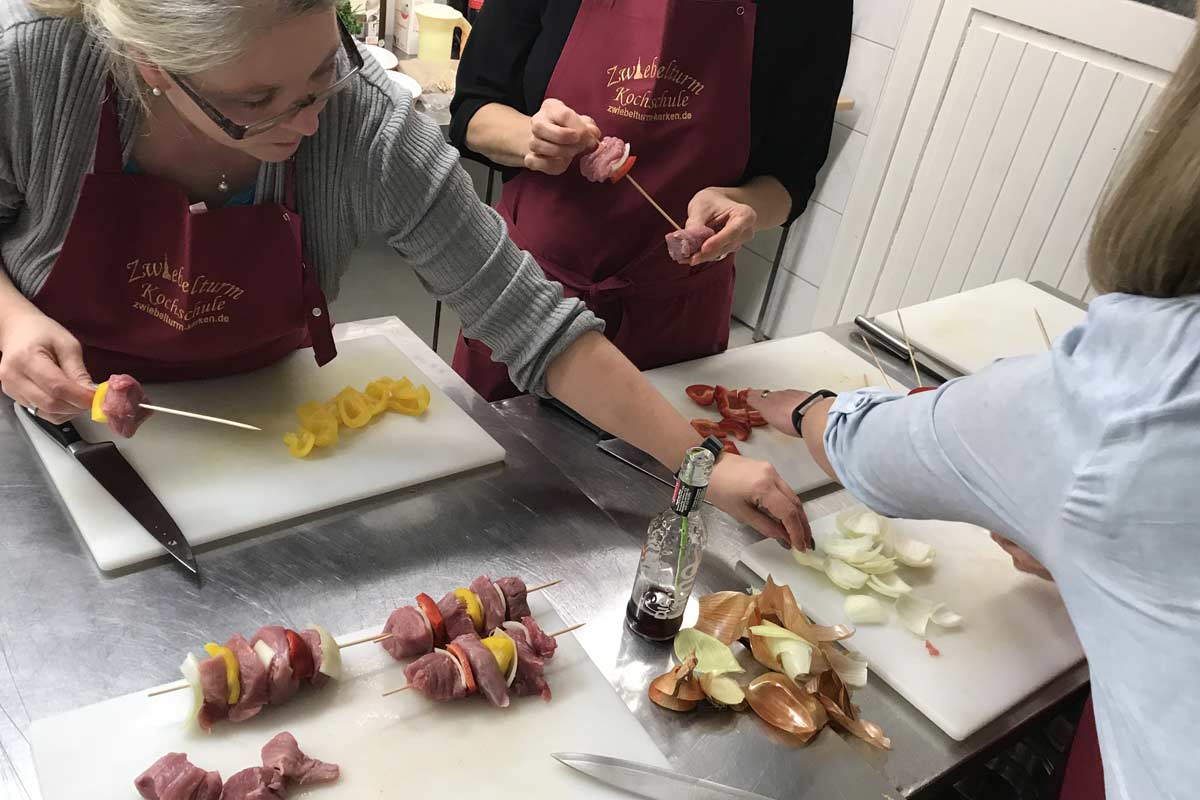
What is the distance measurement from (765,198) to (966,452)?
1005mm

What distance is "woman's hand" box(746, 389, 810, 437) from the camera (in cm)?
161

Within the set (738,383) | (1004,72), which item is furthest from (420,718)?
(1004,72)

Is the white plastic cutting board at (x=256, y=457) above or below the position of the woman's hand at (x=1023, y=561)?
below

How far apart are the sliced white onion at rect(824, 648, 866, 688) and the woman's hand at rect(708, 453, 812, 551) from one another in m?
0.20

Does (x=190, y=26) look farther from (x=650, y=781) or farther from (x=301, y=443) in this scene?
(x=650, y=781)

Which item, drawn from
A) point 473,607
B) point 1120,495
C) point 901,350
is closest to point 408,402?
point 473,607

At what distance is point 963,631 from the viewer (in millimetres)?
1322

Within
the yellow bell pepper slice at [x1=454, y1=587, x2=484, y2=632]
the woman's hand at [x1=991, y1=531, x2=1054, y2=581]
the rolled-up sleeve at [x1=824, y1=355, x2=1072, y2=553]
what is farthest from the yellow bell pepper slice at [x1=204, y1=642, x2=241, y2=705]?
the woman's hand at [x1=991, y1=531, x2=1054, y2=581]

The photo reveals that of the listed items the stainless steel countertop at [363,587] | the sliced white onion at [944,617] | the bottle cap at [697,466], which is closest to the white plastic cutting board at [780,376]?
the stainless steel countertop at [363,587]

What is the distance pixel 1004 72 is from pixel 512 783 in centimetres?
284

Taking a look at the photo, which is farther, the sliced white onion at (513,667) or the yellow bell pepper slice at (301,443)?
the yellow bell pepper slice at (301,443)

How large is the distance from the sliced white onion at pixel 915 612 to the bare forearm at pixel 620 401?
39cm

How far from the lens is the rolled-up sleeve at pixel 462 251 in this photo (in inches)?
54.0

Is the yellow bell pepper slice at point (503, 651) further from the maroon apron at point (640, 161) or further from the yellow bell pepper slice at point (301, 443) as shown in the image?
the maroon apron at point (640, 161)
